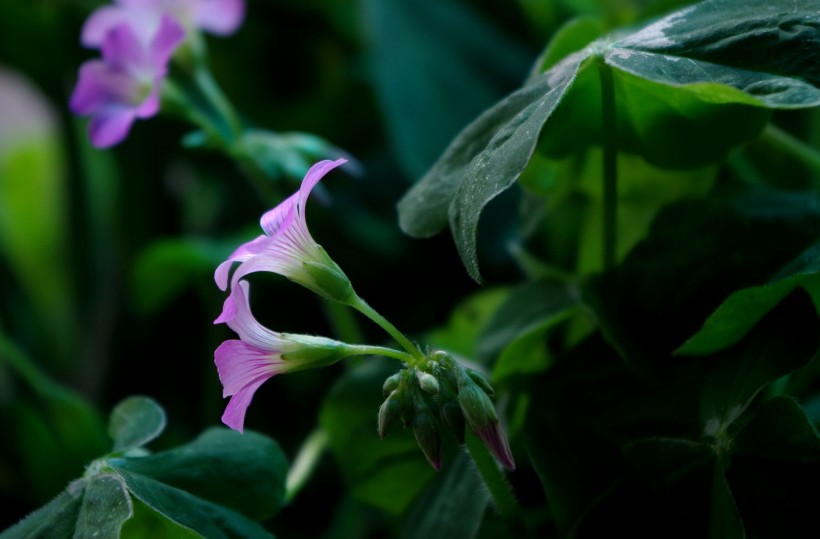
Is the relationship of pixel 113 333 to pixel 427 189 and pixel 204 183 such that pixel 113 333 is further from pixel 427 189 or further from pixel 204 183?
pixel 427 189

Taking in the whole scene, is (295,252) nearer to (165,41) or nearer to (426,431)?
(426,431)

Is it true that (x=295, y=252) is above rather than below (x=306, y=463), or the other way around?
above

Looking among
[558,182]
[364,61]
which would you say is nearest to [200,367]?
[364,61]

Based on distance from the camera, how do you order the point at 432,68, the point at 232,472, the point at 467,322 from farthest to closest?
the point at 432,68
the point at 467,322
the point at 232,472

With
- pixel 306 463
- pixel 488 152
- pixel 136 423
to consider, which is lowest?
pixel 306 463

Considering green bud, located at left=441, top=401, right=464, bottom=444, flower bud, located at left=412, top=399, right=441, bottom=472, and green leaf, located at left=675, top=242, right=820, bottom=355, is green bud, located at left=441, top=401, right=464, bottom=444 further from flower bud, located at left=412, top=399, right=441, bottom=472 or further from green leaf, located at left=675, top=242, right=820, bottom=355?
green leaf, located at left=675, top=242, right=820, bottom=355

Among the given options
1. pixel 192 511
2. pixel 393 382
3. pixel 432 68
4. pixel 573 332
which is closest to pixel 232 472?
pixel 192 511

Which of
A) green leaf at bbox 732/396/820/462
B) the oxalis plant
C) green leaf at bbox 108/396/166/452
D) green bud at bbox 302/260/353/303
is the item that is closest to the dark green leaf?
the oxalis plant

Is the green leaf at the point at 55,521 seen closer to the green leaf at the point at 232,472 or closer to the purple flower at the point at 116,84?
the green leaf at the point at 232,472
